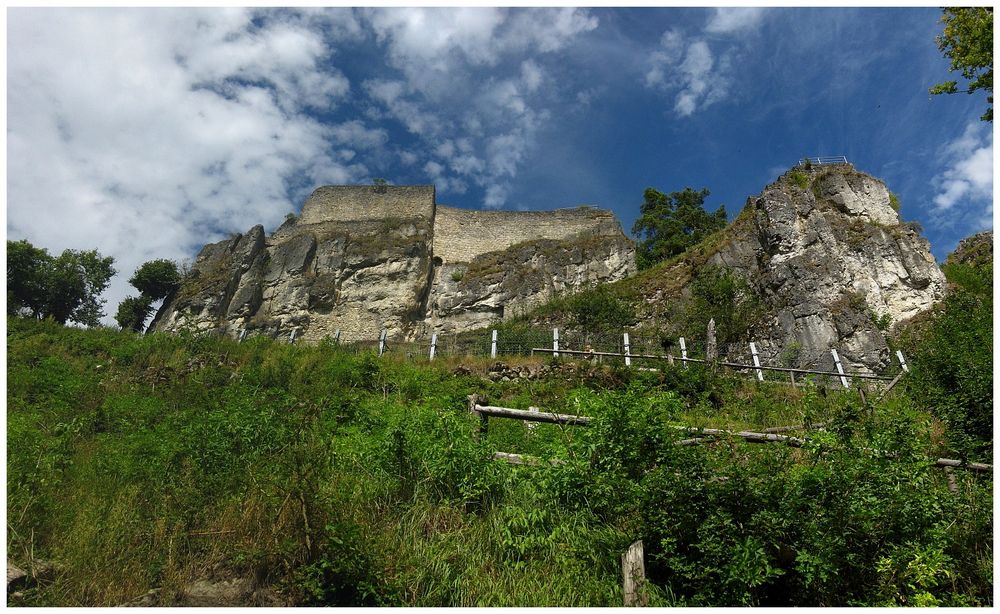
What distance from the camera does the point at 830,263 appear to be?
799 inches

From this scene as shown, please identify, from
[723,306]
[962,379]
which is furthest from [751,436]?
[723,306]

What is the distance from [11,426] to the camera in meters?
6.41

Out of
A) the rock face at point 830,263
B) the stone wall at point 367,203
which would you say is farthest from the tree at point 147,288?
the rock face at point 830,263

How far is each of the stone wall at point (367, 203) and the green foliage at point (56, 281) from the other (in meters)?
12.1

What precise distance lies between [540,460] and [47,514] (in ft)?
13.4

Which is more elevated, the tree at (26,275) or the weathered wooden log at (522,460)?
the tree at (26,275)

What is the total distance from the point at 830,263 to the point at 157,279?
113 ft

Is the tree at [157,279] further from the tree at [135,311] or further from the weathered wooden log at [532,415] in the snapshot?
the weathered wooden log at [532,415]

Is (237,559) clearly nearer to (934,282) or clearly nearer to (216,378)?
(216,378)

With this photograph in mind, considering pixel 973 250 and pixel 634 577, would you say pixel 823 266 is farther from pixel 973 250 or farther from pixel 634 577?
pixel 634 577

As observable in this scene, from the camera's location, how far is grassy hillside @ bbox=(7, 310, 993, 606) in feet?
12.3

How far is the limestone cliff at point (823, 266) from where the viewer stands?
17.9m

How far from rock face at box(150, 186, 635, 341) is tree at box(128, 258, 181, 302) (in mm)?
880

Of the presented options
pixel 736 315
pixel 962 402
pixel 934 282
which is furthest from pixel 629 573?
pixel 934 282
